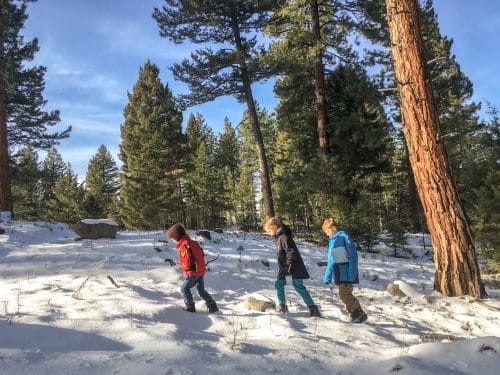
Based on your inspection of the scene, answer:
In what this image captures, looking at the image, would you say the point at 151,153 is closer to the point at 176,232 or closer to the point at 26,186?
the point at 26,186

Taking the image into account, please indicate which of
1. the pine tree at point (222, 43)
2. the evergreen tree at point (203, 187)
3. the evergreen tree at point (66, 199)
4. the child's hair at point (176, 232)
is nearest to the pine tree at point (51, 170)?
the evergreen tree at point (66, 199)

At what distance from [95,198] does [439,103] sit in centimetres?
2879

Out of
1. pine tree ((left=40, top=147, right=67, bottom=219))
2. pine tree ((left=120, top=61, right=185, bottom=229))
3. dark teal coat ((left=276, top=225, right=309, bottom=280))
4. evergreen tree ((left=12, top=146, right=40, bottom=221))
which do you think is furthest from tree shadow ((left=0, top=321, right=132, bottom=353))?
pine tree ((left=40, top=147, right=67, bottom=219))

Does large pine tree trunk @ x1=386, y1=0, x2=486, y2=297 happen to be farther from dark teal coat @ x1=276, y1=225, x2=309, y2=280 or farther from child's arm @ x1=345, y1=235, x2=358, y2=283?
dark teal coat @ x1=276, y1=225, x2=309, y2=280

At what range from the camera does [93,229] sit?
11.1 metres

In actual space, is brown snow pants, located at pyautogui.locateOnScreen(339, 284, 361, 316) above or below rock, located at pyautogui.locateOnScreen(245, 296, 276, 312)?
above

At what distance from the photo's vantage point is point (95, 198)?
115 ft

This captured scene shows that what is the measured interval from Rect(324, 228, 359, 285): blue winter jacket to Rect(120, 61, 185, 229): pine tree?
22.9m

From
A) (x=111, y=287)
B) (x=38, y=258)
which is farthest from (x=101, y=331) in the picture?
(x=38, y=258)

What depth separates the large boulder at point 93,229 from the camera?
36.2 feet

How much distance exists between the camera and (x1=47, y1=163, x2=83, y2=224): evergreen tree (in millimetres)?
36594

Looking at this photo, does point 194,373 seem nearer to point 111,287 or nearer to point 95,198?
point 111,287

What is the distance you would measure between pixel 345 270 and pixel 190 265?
252cm

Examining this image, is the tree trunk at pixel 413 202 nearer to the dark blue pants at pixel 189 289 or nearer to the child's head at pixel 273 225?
the child's head at pixel 273 225
